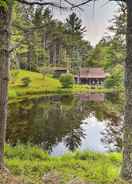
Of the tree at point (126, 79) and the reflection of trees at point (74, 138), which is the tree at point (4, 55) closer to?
the tree at point (126, 79)

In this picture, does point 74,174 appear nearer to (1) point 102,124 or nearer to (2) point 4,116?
(2) point 4,116

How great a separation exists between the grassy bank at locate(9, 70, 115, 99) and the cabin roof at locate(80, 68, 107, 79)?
7390mm

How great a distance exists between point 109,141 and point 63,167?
33.6 ft

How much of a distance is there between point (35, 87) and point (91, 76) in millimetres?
23971

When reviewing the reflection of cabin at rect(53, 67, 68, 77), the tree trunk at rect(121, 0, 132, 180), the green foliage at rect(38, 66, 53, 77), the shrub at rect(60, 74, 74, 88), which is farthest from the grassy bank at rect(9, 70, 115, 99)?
the tree trunk at rect(121, 0, 132, 180)

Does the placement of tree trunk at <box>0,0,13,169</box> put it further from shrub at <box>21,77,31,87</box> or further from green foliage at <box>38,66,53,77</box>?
green foliage at <box>38,66,53,77</box>

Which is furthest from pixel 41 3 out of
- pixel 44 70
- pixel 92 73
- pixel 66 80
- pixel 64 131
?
pixel 92 73

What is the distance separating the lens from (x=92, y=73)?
7425cm

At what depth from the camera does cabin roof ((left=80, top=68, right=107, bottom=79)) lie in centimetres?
7319

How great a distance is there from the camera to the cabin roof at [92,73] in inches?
2881

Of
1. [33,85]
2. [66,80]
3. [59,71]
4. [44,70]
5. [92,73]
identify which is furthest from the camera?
[92,73]

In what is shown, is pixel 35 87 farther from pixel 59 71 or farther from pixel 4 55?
pixel 4 55

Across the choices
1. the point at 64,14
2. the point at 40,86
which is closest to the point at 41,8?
the point at 64,14

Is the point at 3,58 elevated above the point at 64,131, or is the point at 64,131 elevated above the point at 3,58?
the point at 3,58
